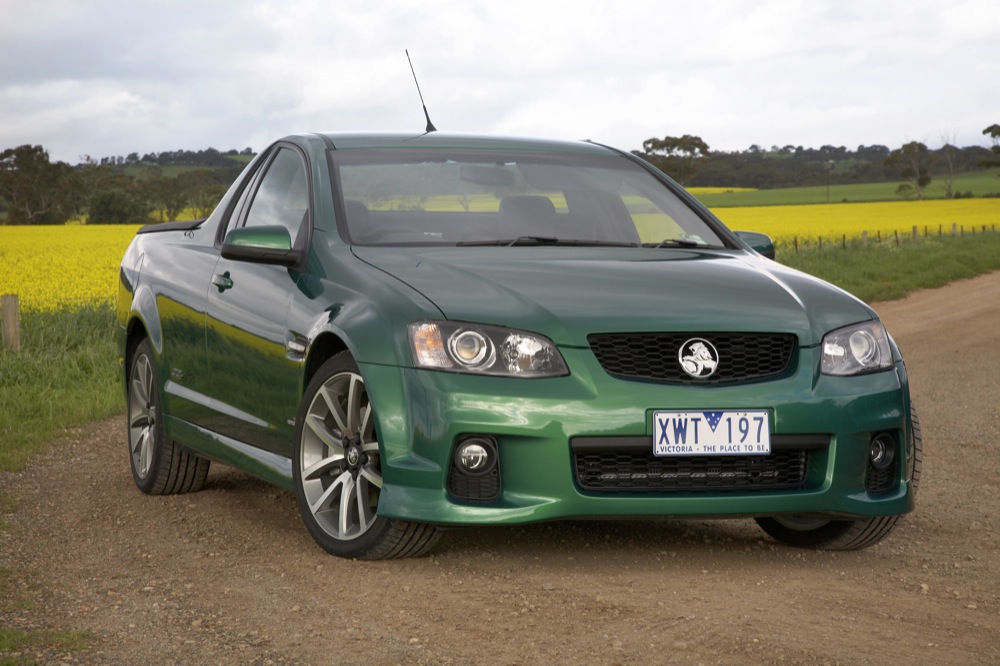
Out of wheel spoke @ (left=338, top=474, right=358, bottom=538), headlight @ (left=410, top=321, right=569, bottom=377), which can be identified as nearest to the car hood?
headlight @ (left=410, top=321, right=569, bottom=377)

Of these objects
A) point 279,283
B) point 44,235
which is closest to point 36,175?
point 44,235

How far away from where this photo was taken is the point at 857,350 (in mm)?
4973

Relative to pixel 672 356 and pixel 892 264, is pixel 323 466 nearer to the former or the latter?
pixel 672 356

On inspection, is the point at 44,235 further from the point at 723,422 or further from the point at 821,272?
the point at 723,422

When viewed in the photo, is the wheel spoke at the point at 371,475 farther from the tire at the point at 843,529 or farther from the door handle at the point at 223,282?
the tire at the point at 843,529

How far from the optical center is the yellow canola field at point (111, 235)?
23672 mm

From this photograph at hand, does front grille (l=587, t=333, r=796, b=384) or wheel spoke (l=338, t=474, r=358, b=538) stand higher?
front grille (l=587, t=333, r=796, b=384)

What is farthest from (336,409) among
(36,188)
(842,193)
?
(842,193)

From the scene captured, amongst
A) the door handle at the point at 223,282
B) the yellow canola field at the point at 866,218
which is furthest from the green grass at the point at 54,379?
the yellow canola field at the point at 866,218

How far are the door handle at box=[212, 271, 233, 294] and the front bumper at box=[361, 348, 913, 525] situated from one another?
4.79ft

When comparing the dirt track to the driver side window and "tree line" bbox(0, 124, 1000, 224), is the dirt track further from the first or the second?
"tree line" bbox(0, 124, 1000, 224)

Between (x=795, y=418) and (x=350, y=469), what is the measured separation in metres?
1.53

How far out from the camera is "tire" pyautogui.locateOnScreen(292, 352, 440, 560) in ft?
16.0

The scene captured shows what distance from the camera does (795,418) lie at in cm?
471
